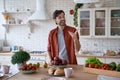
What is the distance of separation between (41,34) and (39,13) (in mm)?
563

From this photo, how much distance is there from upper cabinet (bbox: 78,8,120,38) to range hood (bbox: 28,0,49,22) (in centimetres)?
87

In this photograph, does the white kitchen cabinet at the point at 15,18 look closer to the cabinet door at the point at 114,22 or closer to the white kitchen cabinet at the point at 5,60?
the white kitchen cabinet at the point at 5,60

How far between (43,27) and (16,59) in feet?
9.51

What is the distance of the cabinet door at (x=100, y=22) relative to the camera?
15.2ft

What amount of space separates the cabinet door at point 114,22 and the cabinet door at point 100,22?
117mm

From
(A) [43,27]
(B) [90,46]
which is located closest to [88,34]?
(B) [90,46]

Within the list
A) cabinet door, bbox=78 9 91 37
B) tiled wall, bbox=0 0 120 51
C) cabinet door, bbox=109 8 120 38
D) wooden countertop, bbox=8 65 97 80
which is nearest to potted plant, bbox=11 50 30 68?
wooden countertop, bbox=8 65 97 80

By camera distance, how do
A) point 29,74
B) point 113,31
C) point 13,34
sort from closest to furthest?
point 29,74 < point 113,31 < point 13,34

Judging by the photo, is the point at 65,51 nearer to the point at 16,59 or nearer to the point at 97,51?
the point at 16,59

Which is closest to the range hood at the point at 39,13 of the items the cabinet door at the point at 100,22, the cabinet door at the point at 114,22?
the cabinet door at the point at 100,22

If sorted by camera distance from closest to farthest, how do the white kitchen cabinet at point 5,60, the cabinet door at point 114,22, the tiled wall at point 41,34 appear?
1. the cabinet door at point 114,22
2. the white kitchen cabinet at point 5,60
3. the tiled wall at point 41,34

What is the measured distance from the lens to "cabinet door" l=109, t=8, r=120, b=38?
4590 mm

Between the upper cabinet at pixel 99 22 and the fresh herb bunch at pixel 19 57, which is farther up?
the upper cabinet at pixel 99 22

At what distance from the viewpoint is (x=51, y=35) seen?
9.88 feet
